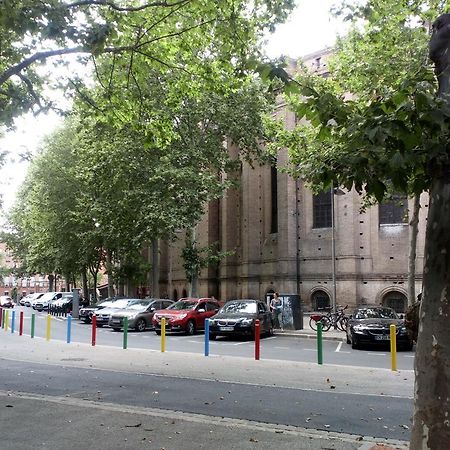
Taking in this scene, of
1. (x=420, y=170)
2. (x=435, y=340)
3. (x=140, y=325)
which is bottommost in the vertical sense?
(x=140, y=325)

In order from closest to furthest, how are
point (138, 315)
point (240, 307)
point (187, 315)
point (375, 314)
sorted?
point (375, 314) < point (240, 307) < point (187, 315) < point (138, 315)

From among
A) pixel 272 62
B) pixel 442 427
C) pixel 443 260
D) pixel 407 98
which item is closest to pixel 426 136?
pixel 407 98

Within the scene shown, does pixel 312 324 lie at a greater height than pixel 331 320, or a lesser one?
lesser

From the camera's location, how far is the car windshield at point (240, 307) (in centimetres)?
2048

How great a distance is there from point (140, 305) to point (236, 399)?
18246 millimetres

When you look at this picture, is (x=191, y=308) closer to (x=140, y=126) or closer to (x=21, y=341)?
(x=21, y=341)

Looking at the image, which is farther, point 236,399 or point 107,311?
point 107,311

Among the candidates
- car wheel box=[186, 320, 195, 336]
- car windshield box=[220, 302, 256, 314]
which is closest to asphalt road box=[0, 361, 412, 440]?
car windshield box=[220, 302, 256, 314]

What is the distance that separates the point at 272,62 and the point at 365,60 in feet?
49.1

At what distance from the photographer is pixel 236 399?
8.22 m

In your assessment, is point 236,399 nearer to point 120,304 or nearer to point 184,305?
point 184,305

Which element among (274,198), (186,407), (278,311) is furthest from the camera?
(274,198)

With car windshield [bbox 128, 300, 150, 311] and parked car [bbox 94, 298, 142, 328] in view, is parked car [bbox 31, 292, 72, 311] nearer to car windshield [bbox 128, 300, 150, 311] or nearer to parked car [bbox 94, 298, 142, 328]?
parked car [bbox 94, 298, 142, 328]

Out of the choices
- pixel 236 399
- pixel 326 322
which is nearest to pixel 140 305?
pixel 326 322
